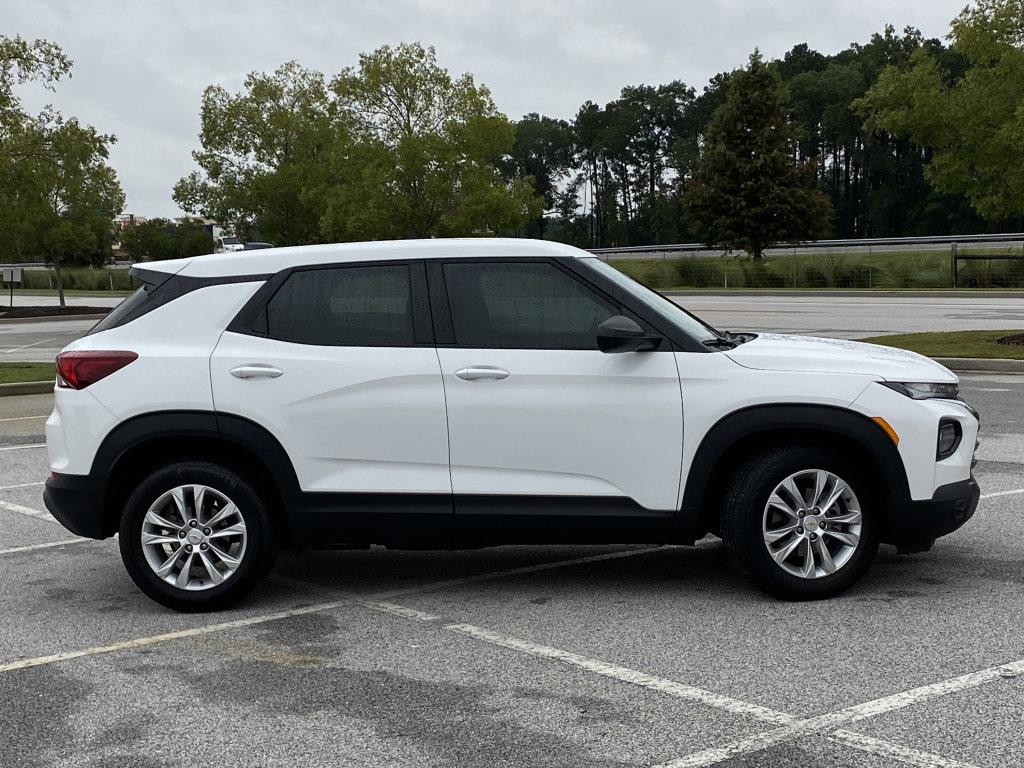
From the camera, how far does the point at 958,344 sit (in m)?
19.0

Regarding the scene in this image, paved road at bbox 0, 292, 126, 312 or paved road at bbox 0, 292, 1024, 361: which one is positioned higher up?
paved road at bbox 0, 292, 126, 312

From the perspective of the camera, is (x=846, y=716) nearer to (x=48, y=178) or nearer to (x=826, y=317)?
(x=826, y=317)

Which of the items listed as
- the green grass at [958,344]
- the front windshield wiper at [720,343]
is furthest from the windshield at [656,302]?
the green grass at [958,344]

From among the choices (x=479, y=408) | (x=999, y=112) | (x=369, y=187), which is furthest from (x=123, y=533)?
(x=369, y=187)

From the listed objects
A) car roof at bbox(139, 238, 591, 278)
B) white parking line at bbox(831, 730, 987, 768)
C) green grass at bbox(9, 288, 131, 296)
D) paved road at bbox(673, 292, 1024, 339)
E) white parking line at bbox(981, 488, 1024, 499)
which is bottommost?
white parking line at bbox(981, 488, 1024, 499)

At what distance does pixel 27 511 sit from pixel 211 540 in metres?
3.30

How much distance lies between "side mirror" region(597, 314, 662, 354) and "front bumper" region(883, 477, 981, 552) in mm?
1360

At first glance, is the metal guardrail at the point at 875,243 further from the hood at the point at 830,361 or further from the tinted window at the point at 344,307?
the tinted window at the point at 344,307

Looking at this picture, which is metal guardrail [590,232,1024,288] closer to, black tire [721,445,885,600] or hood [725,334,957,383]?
hood [725,334,957,383]

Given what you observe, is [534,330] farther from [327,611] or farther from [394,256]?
[327,611]

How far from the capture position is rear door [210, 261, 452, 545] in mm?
5535

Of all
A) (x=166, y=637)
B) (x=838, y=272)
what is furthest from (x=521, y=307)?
(x=838, y=272)

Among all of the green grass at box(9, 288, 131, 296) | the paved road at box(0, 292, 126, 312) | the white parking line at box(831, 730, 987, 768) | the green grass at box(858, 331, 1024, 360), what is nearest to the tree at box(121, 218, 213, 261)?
the green grass at box(9, 288, 131, 296)

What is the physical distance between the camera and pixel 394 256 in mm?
5711
